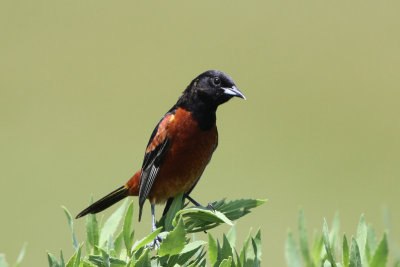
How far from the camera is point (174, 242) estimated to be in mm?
927

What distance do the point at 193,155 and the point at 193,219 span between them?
1.20 m

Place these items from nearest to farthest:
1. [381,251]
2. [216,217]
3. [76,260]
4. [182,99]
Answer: [381,251], [76,260], [216,217], [182,99]

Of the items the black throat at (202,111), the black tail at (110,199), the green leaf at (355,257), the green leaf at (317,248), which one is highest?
the black throat at (202,111)

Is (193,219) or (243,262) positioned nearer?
(243,262)

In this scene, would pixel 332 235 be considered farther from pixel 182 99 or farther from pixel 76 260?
pixel 182 99

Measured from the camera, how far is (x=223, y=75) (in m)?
2.26

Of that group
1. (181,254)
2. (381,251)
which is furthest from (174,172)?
(381,251)

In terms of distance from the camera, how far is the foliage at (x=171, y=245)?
907mm

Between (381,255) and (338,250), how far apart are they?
30cm

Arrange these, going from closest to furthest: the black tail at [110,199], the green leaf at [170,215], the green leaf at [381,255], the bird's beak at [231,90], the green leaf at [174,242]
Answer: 1. the green leaf at [381,255]
2. the green leaf at [174,242]
3. the green leaf at [170,215]
4. the bird's beak at [231,90]
5. the black tail at [110,199]

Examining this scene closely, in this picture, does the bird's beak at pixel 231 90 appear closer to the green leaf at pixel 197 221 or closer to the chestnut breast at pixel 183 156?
the chestnut breast at pixel 183 156

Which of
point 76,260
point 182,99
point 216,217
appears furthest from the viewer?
point 182,99

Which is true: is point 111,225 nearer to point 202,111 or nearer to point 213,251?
point 213,251

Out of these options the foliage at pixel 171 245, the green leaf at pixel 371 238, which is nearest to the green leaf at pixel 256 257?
the foliage at pixel 171 245
